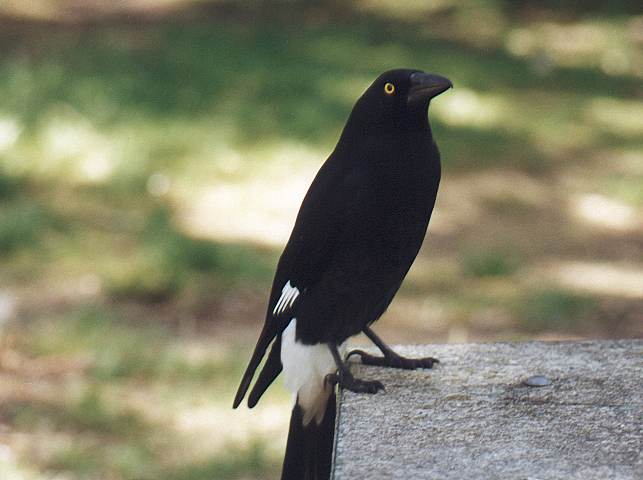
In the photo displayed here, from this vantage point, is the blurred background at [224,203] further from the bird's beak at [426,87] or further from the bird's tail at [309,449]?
the bird's beak at [426,87]

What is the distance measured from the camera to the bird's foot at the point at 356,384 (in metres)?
2.51

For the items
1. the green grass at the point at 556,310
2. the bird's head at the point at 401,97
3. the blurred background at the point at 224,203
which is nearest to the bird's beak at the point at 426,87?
the bird's head at the point at 401,97

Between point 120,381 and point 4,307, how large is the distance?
0.80 meters

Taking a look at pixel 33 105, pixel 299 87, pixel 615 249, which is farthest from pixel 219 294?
pixel 299 87

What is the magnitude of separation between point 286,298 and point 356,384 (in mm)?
306

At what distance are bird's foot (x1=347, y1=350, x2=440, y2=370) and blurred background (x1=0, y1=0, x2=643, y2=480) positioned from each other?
2.80ft

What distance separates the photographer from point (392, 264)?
2535 millimetres

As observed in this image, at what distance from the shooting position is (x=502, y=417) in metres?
2.29

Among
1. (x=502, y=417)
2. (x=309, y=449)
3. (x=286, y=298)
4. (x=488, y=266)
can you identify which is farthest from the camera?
(x=488, y=266)

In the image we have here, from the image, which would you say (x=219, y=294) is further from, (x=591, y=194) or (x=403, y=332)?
(x=591, y=194)

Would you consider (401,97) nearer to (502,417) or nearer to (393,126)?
(393,126)

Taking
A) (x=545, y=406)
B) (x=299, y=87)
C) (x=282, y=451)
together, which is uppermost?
(x=299, y=87)

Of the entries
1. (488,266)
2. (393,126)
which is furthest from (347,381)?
(488,266)

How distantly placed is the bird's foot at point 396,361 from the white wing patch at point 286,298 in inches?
8.8
